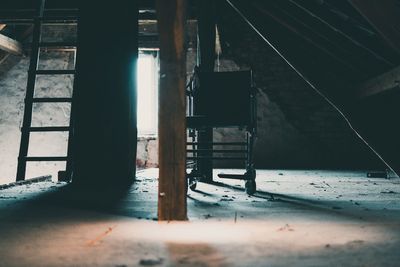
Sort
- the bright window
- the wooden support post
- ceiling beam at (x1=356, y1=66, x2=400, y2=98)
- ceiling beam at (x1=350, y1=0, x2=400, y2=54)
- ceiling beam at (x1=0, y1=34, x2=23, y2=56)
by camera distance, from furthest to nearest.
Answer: the bright window
ceiling beam at (x1=0, y1=34, x2=23, y2=56)
ceiling beam at (x1=356, y1=66, x2=400, y2=98)
ceiling beam at (x1=350, y1=0, x2=400, y2=54)
the wooden support post

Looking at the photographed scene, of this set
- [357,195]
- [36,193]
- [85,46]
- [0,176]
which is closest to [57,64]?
[0,176]

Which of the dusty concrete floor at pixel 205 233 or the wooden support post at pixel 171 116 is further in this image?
the wooden support post at pixel 171 116

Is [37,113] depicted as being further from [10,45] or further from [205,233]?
[205,233]

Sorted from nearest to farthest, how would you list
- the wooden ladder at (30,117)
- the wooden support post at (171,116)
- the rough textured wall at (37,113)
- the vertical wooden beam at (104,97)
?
the wooden support post at (171,116) → the vertical wooden beam at (104,97) → the wooden ladder at (30,117) → the rough textured wall at (37,113)

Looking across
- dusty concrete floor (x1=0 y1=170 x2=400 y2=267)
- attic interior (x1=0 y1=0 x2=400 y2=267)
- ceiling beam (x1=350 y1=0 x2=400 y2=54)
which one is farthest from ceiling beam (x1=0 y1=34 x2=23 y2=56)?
ceiling beam (x1=350 y1=0 x2=400 y2=54)

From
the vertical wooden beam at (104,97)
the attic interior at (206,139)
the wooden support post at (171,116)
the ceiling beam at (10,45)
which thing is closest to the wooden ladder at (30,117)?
the attic interior at (206,139)

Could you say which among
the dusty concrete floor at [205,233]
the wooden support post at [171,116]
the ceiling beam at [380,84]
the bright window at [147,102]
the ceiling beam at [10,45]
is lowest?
the dusty concrete floor at [205,233]

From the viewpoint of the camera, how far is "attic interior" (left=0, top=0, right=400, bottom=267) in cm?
139

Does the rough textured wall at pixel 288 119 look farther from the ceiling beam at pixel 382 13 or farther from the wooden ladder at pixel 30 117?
the ceiling beam at pixel 382 13

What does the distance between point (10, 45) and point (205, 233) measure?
7584 millimetres

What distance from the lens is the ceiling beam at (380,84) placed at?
10.4 ft

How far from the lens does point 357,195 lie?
2.93m

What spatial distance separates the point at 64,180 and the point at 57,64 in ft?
16.3

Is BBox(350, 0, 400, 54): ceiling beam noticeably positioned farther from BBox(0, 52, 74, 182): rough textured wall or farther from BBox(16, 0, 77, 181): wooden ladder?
BBox(0, 52, 74, 182): rough textured wall
